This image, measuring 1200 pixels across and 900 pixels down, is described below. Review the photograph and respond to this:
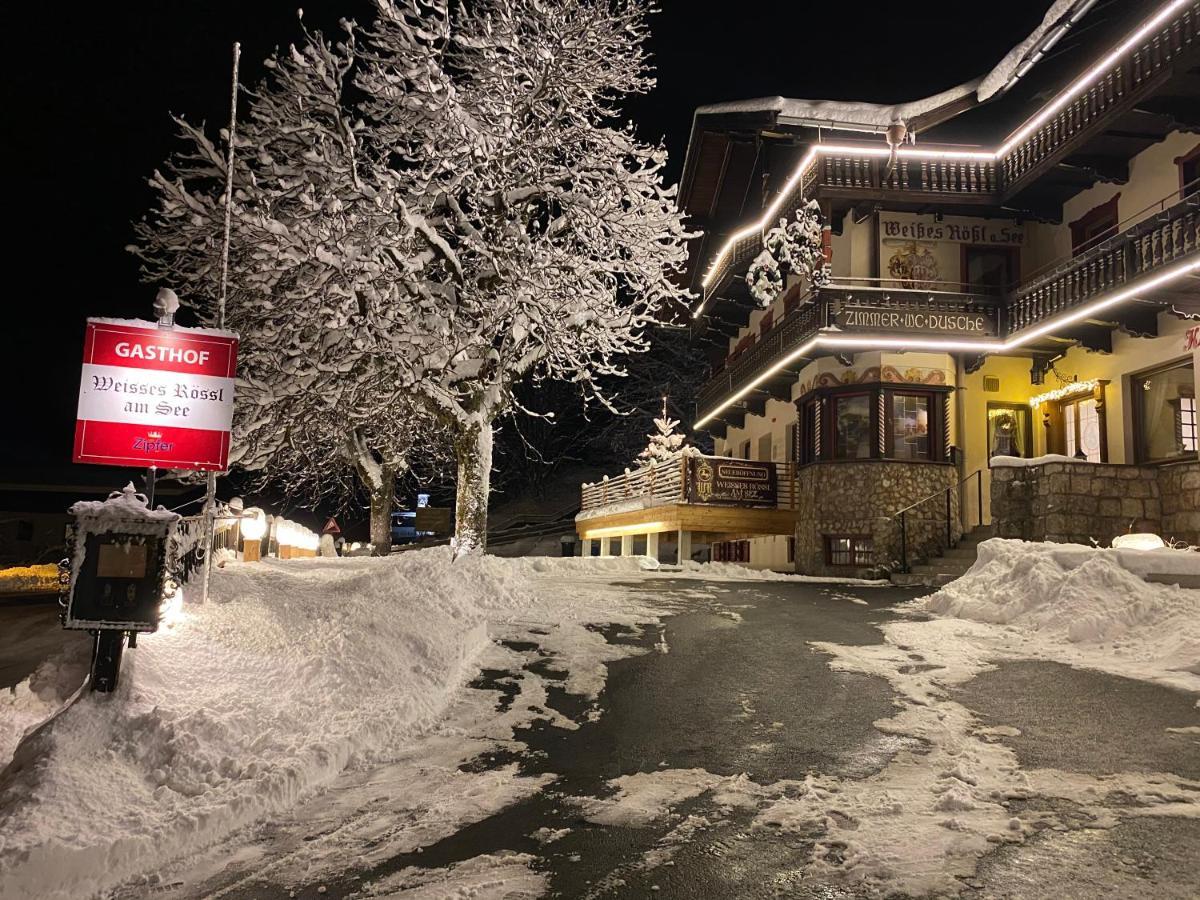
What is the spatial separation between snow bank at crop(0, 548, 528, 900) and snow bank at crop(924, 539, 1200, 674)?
7.04m

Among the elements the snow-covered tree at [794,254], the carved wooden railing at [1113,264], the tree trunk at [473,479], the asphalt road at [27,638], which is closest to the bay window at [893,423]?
the carved wooden railing at [1113,264]

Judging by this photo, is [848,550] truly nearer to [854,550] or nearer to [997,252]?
[854,550]

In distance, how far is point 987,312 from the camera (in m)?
21.6

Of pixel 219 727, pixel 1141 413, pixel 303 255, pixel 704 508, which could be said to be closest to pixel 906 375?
pixel 1141 413

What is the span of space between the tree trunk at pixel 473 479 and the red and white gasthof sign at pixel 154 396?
9.24 metres

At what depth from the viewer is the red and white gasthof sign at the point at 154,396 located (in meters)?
7.18

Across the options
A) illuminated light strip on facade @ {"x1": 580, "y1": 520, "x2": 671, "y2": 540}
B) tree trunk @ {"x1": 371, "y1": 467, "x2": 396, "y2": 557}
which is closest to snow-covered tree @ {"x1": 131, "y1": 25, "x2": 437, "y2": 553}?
tree trunk @ {"x1": 371, "y1": 467, "x2": 396, "y2": 557}

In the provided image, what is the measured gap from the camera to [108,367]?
23.7 feet

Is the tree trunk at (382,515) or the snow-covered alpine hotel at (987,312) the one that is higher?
the snow-covered alpine hotel at (987,312)

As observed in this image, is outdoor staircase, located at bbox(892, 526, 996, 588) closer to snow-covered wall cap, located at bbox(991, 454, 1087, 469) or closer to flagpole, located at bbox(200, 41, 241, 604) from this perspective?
snow-covered wall cap, located at bbox(991, 454, 1087, 469)

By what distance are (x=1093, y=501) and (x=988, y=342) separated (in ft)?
21.4

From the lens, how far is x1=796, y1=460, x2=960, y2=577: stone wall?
69.3 feet

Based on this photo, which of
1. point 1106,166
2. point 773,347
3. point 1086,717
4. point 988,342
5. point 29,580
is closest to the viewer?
point 1086,717

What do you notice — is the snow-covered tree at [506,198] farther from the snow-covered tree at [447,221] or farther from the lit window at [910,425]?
the lit window at [910,425]
